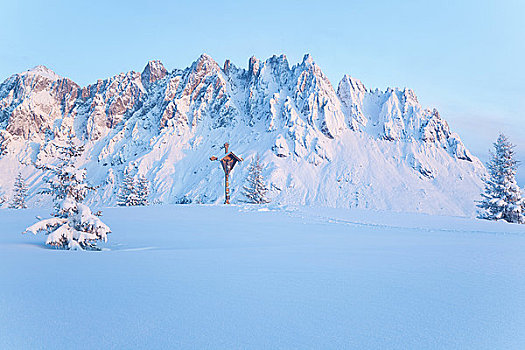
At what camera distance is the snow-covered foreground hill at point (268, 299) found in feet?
10.1

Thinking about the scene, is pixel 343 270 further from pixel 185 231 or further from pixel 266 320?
pixel 185 231

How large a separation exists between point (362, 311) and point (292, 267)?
2.46m

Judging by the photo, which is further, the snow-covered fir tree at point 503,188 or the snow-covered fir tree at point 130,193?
the snow-covered fir tree at point 130,193

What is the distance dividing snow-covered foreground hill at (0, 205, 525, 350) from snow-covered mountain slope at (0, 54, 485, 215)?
207 ft

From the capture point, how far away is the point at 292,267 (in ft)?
20.1

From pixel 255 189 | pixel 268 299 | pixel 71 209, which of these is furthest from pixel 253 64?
pixel 268 299

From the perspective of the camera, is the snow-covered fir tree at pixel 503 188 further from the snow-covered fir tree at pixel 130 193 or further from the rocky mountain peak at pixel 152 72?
the rocky mountain peak at pixel 152 72

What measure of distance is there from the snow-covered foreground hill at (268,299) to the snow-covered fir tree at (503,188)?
19808 mm

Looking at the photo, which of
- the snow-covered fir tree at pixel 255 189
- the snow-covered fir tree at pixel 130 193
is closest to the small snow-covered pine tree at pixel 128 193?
the snow-covered fir tree at pixel 130 193

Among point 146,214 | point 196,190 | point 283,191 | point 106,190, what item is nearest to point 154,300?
point 146,214

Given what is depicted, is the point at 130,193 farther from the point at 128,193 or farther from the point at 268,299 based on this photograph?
the point at 268,299

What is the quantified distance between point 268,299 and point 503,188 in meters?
27.8

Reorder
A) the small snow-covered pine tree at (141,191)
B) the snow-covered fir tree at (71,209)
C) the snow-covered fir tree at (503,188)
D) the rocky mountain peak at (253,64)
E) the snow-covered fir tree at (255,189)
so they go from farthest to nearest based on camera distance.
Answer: the rocky mountain peak at (253,64) → the small snow-covered pine tree at (141,191) → the snow-covered fir tree at (255,189) → the snow-covered fir tree at (503,188) → the snow-covered fir tree at (71,209)

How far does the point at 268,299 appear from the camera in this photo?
4160 mm
